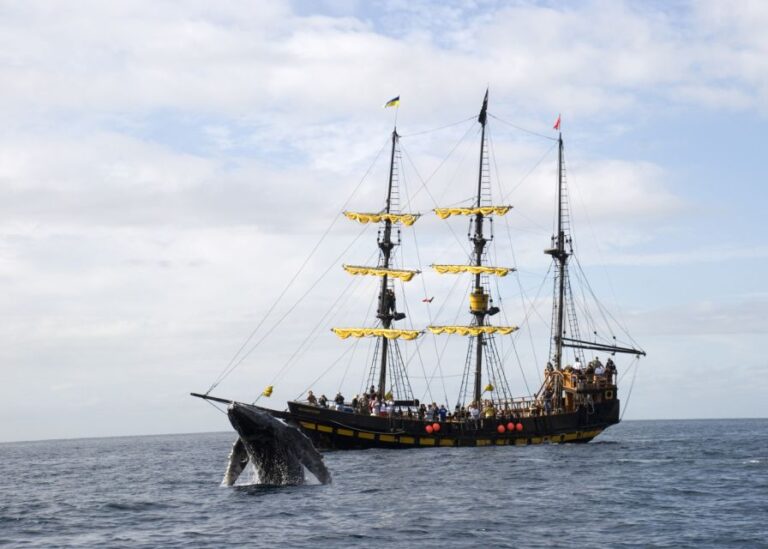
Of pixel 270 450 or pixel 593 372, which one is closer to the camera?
pixel 270 450

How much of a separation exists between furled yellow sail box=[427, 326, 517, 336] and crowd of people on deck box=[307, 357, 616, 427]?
4399mm

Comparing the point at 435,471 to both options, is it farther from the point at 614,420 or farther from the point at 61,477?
the point at 614,420

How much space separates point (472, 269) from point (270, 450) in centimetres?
4288

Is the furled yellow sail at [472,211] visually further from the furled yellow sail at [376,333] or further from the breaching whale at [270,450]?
the breaching whale at [270,450]

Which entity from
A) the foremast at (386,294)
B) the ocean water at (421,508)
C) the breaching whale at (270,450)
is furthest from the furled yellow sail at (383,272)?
the breaching whale at (270,450)

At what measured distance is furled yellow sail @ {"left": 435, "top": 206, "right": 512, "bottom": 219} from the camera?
75.0m

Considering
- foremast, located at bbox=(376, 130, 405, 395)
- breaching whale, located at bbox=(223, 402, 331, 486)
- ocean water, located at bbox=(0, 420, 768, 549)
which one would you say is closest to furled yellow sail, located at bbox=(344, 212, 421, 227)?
foremast, located at bbox=(376, 130, 405, 395)

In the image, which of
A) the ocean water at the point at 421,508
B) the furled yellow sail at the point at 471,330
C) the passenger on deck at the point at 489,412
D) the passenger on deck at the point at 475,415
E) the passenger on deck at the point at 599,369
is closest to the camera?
the ocean water at the point at 421,508

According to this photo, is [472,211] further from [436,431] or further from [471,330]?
[436,431]

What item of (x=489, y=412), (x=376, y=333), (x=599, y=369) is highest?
(x=376, y=333)

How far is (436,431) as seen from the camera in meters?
63.4

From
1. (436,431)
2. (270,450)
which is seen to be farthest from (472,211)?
(270,450)

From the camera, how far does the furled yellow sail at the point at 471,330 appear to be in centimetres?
7369

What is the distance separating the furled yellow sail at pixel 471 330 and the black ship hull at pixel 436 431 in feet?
29.2
